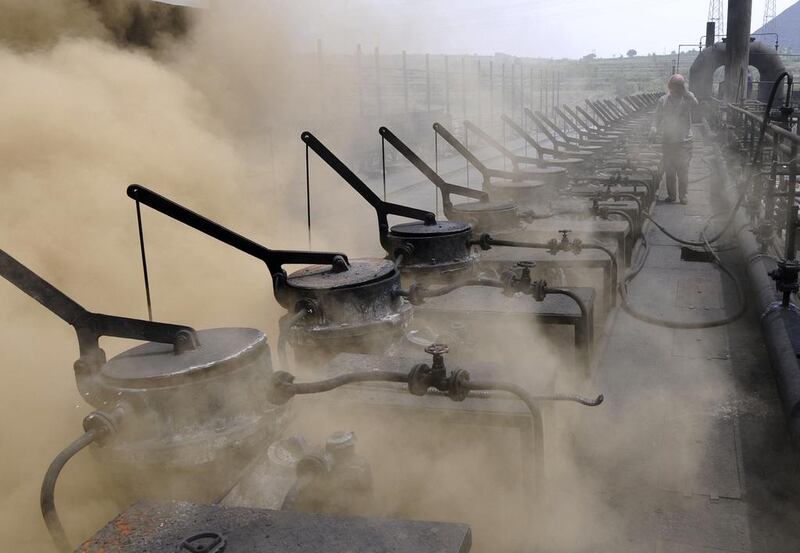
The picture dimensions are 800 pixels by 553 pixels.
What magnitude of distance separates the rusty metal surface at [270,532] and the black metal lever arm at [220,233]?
146 centimetres

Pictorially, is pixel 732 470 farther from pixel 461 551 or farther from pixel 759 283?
pixel 759 283

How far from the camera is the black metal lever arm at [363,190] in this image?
479 cm

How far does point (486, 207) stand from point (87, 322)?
4.33m

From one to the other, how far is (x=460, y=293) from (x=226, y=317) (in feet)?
8.78

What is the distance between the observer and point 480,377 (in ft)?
10.8

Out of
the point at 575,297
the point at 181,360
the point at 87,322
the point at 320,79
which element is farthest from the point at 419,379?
the point at 320,79

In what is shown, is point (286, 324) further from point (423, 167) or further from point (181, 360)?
point (423, 167)

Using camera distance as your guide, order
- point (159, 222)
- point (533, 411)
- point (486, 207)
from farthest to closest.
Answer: point (159, 222)
point (486, 207)
point (533, 411)

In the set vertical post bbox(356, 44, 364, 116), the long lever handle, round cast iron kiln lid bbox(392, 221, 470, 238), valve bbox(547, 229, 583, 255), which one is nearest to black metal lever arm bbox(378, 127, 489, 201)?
the long lever handle

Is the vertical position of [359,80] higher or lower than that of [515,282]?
higher

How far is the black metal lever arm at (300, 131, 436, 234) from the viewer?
4.79 m

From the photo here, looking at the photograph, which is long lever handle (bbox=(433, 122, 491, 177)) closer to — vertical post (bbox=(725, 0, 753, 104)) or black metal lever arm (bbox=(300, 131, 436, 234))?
black metal lever arm (bbox=(300, 131, 436, 234))

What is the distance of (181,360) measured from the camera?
8.34 feet

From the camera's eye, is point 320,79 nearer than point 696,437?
No
